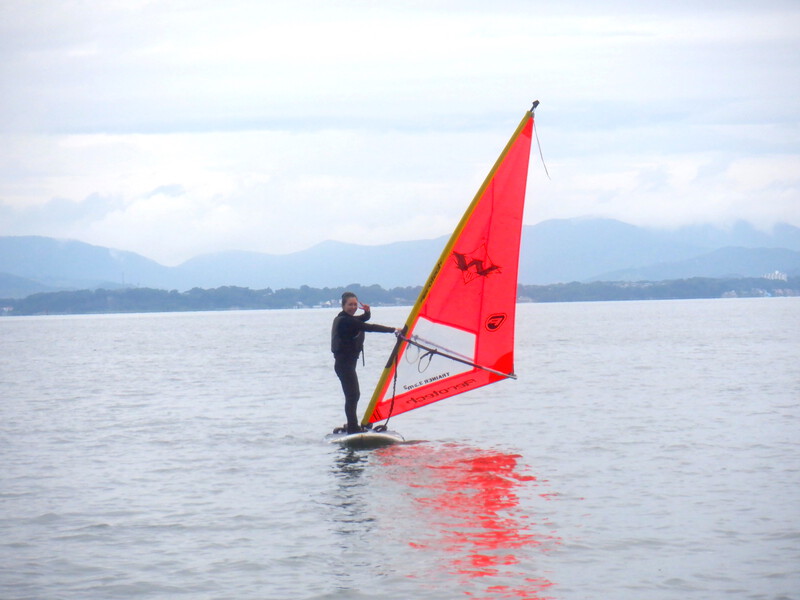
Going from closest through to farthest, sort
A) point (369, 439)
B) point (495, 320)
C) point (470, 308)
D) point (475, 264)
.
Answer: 1. point (475, 264)
2. point (470, 308)
3. point (495, 320)
4. point (369, 439)

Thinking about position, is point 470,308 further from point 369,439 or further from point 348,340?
point 369,439

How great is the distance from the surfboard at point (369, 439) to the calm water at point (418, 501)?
18 cm

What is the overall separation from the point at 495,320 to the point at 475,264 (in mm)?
1055

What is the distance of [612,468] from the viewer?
16.2 meters

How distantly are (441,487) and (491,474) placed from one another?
135cm

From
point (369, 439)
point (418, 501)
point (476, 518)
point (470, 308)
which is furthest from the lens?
point (369, 439)

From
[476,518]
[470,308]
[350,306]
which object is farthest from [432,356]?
[476,518]

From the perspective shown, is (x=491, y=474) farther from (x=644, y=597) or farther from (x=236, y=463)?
(x=644, y=597)

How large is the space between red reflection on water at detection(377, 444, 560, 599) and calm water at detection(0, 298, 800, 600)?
39 mm

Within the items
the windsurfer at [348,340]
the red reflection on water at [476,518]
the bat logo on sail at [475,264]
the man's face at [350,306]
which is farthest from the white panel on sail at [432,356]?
the red reflection on water at [476,518]

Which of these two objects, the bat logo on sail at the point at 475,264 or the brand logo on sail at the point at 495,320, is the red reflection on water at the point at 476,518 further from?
the bat logo on sail at the point at 475,264

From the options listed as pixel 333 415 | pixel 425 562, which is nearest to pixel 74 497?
pixel 425 562

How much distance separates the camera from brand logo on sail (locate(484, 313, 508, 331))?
57.1 feet

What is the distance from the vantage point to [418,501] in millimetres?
13688
